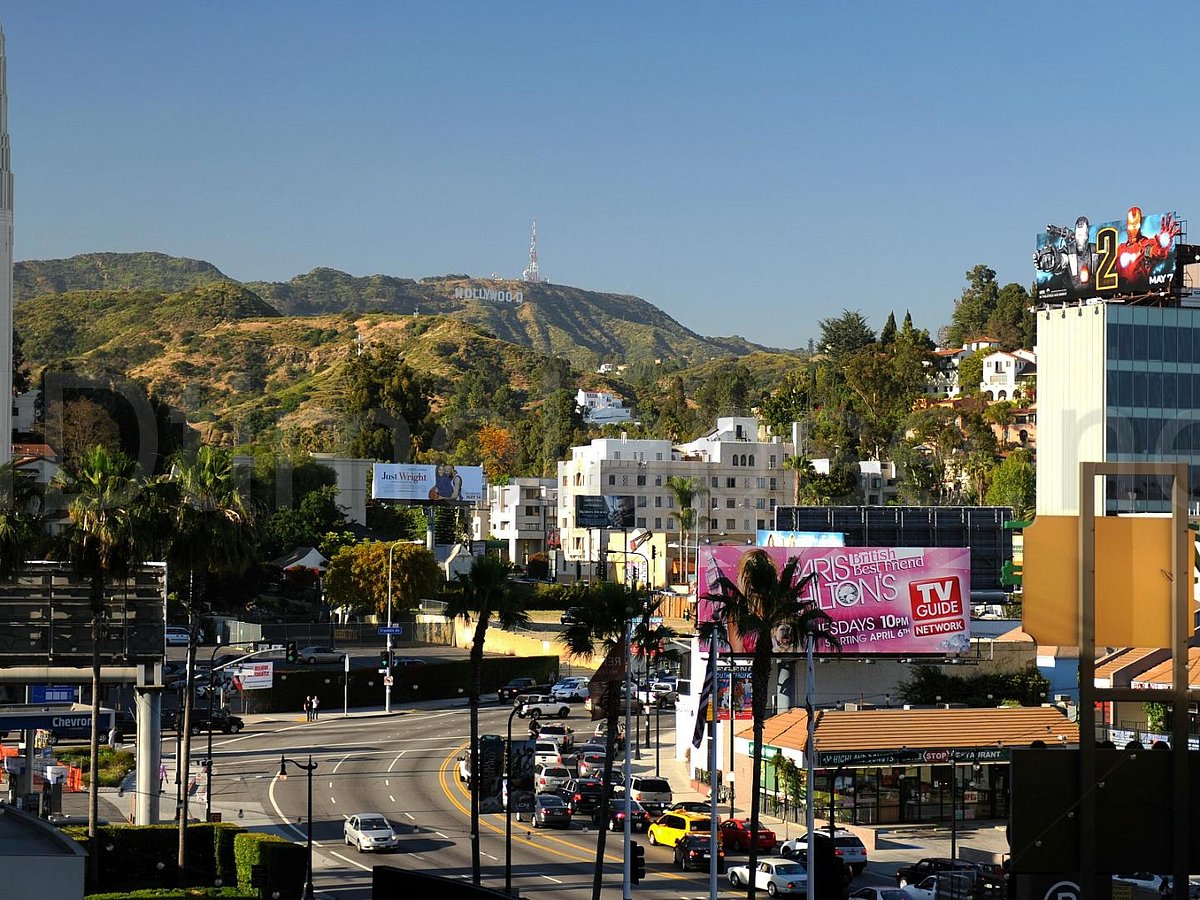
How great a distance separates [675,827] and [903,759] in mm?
10445

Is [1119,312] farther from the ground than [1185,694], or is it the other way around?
[1119,312]

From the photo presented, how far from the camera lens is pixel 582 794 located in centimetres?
6256

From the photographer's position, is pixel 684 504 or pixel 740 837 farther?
pixel 684 504

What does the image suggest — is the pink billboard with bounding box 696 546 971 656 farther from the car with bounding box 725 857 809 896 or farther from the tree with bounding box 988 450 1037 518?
the tree with bounding box 988 450 1037 518

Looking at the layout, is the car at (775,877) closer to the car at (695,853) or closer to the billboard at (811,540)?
the car at (695,853)

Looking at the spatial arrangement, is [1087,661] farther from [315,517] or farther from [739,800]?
[315,517]

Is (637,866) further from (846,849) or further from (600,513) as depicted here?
(600,513)

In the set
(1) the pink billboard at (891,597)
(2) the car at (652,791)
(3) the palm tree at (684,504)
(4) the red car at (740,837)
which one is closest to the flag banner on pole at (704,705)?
(2) the car at (652,791)

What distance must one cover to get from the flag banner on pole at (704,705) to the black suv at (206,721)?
26557 millimetres

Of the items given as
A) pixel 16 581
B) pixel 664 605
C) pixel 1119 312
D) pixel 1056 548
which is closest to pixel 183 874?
pixel 16 581

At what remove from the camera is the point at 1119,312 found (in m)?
104

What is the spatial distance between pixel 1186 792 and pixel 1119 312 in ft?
313

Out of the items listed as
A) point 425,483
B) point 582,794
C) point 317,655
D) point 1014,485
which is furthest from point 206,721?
point 1014,485

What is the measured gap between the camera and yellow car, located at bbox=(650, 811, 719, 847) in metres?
52.8
